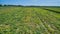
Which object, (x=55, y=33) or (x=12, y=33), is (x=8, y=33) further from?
(x=55, y=33)

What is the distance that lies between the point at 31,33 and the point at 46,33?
59.1 inches

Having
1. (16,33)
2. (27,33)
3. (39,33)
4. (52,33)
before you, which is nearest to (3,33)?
(16,33)

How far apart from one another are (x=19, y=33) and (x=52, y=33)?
3.36m

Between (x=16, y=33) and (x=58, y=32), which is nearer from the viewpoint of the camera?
(x=16, y=33)

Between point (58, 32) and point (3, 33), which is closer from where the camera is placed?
point (3, 33)

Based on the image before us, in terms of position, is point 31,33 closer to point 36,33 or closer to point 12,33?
point 36,33

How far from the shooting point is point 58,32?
1590 centimetres

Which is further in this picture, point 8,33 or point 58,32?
point 58,32

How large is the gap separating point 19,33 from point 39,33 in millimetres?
1982

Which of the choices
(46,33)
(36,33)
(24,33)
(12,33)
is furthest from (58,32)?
(12,33)

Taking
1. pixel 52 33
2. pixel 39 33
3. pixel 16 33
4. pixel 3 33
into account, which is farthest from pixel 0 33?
pixel 52 33

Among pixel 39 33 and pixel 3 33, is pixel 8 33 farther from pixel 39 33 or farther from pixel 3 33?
pixel 39 33

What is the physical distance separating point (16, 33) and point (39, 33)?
228cm

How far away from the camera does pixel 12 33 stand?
1465cm
